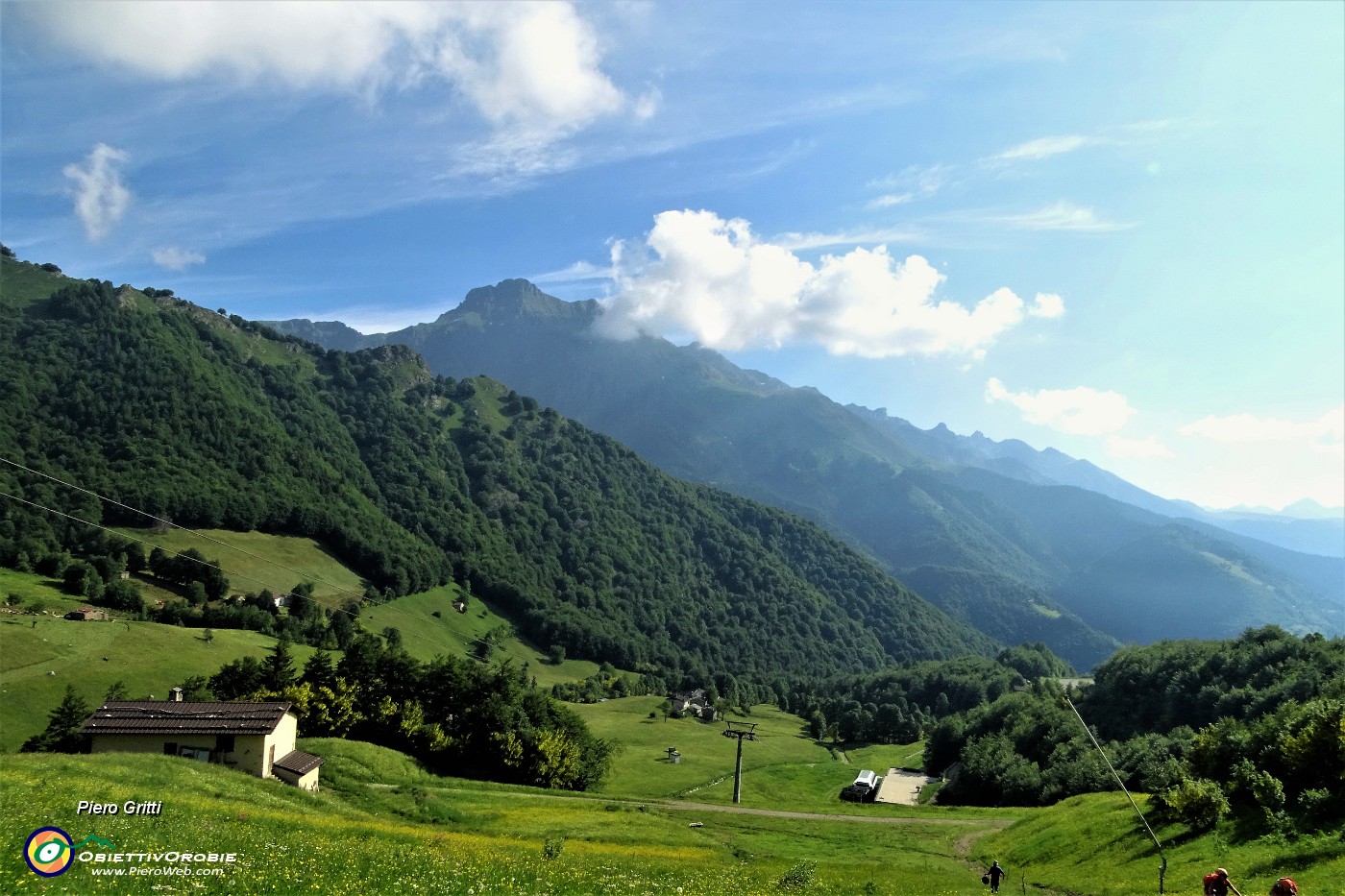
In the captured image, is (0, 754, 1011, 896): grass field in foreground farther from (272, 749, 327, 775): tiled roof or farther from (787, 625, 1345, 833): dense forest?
(787, 625, 1345, 833): dense forest

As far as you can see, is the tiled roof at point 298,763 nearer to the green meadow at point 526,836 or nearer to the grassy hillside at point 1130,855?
the green meadow at point 526,836

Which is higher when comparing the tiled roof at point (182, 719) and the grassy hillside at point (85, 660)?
the tiled roof at point (182, 719)

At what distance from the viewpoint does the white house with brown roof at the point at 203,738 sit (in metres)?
43.8

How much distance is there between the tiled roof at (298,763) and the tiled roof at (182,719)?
262cm

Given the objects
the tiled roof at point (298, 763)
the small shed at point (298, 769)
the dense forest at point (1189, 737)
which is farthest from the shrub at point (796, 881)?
the tiled roof at point (298, 763)

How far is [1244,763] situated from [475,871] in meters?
38.6

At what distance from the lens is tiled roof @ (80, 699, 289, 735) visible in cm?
4409

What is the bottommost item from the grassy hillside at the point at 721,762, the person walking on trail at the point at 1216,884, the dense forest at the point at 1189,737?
the grassy hillside at the point at 721,762

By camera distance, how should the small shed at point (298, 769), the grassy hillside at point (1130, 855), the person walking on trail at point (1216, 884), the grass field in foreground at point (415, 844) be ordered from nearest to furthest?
the person walking on trail at point (1216, 884), the grass field in foreground at point (415, 844), the grassy hillside at point (1130, 855), the small shed at point (298, 769)

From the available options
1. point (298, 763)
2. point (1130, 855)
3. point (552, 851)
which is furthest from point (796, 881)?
point (298, 763)

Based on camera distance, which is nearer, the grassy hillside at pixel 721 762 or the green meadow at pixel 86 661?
the green meadow at pixel 86 661

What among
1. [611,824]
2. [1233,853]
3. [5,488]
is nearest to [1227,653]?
[1233,853]

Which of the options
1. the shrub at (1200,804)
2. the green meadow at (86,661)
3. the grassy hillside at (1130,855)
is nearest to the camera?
the grassy hillside at (1130,855)

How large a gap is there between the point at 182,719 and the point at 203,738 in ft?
7.67
